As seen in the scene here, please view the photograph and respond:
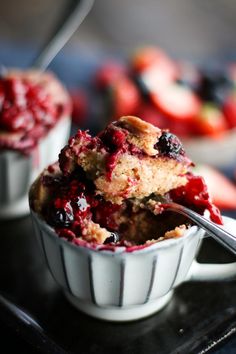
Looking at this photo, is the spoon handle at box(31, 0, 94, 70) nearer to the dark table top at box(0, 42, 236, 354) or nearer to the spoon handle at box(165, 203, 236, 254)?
the dark table top at box(0, 42, 236, 354)

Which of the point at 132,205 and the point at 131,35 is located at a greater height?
→ the point at 132,205

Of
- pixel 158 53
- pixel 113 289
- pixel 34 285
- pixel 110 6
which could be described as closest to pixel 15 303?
pixel 34 285

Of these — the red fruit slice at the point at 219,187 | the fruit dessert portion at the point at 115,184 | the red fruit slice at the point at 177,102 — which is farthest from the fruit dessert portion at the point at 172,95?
the fruit dessert portion at the point at 115,184

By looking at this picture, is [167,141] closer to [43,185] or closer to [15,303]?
[43,185]

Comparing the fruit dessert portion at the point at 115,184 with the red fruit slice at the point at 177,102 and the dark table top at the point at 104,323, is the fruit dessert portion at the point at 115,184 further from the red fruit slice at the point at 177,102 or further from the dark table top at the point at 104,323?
the red fruit slice at the point at 177,102

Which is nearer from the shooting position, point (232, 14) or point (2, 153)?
point (2, 153)

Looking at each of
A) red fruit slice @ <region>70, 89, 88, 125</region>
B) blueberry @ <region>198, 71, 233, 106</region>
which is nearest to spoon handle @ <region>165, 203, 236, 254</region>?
red fruit slice @ <region>70, 89, 88, 125</region>

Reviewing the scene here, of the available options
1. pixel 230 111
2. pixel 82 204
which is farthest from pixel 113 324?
pixel 230 111

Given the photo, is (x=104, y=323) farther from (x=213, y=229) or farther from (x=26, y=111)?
(x=26, y=111)
